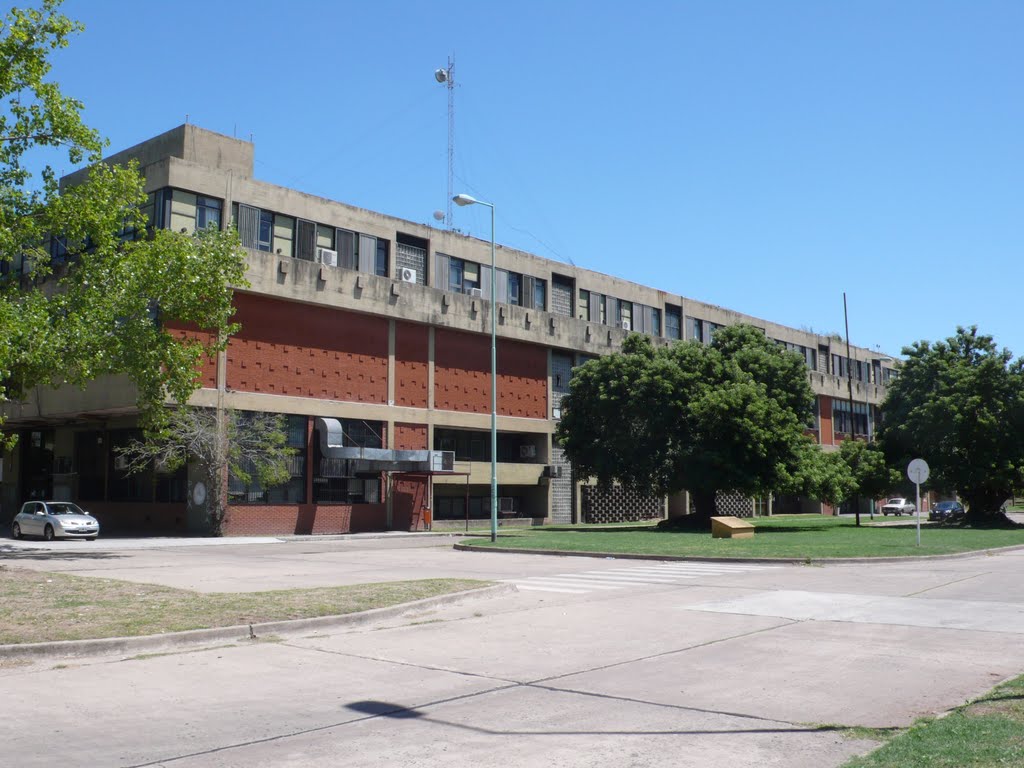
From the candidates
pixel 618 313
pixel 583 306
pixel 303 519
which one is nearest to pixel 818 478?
pixel 583 306

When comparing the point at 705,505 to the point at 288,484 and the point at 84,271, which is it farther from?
the point at 84,271

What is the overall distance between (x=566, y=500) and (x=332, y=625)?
44134mm

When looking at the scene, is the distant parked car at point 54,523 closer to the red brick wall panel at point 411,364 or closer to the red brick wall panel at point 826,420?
the red brick wall panel at point 411,364

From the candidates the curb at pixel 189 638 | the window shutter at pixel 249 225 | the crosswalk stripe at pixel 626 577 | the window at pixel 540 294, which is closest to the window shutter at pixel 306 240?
the window shutter at pixel 249 225

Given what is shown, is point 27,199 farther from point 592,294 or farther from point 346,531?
point 592,294

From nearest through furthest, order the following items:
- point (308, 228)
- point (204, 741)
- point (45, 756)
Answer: point (45, 756) < point (204, 741) < point (308, 228)

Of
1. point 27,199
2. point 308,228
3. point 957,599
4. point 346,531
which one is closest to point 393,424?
point 346,531

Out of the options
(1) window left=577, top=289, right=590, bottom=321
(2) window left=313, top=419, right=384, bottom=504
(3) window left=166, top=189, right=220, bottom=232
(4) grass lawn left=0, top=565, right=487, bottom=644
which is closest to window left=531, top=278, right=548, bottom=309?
(1) window left=577, top=289, right=590, bottom=321

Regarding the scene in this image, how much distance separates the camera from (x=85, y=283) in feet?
86.4

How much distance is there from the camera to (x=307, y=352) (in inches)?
A: 1679

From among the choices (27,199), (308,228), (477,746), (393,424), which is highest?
(308,228)

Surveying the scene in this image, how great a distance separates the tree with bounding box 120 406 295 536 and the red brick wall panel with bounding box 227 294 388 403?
2.03m

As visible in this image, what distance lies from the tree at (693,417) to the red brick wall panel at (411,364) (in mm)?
7329

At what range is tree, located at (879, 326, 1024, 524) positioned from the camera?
47000 millimetres
